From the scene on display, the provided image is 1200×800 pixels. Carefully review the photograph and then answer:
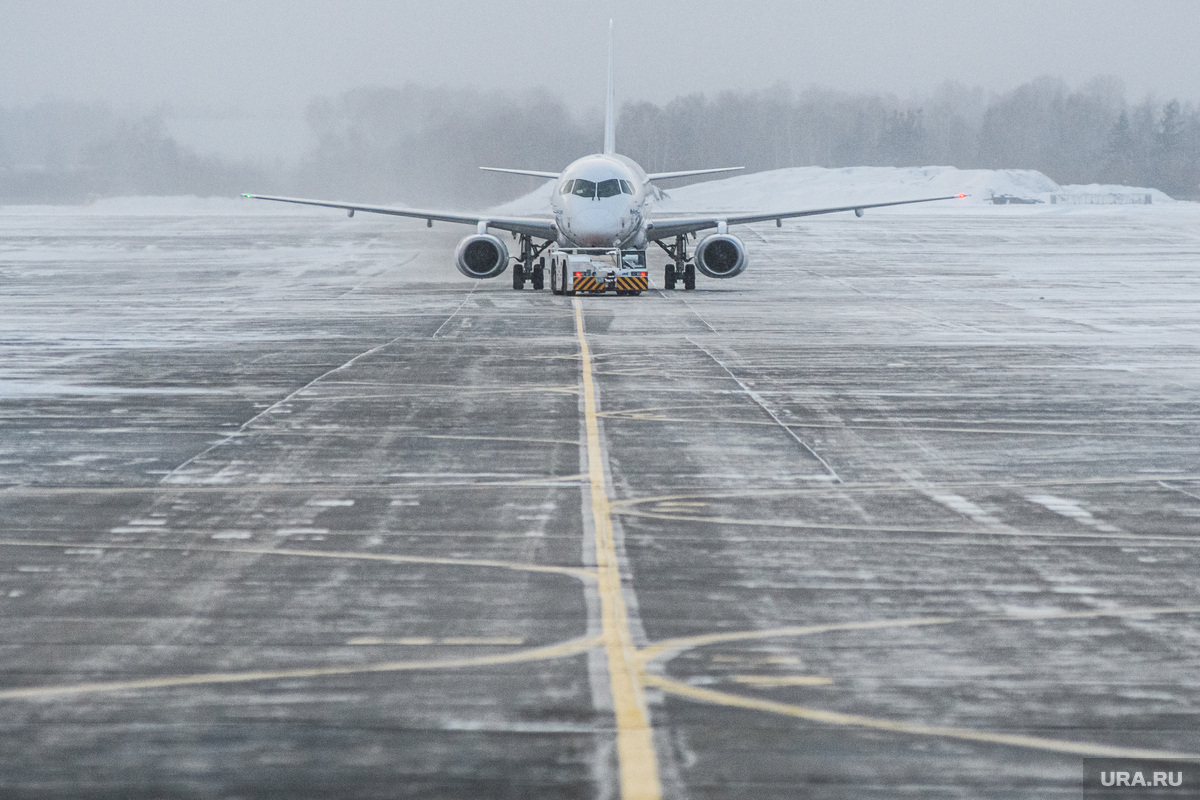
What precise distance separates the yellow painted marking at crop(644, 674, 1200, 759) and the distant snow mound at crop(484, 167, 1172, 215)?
12464cm

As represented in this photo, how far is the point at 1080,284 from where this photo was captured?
46.1 meters

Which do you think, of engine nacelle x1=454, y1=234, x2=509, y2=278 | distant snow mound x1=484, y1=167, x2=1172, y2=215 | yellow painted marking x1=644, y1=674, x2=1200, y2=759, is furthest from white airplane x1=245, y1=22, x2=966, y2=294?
distant snow mound x1=484, y1=167, x2=1172, y2=215

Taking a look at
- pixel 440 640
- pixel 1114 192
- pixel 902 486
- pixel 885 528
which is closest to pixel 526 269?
pixel 902 486

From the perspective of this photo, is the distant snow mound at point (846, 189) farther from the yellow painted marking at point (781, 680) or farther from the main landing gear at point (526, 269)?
the yellow painted marking at point (781, 680)

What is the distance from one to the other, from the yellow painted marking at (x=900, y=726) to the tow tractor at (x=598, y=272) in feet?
111

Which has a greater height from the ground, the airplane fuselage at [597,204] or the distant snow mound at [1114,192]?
the distant snow mound at [1114,192]

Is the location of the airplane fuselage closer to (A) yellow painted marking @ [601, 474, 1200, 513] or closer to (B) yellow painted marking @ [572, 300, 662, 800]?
(A) yellow painted marking @ [601, 474, 1200, 513]

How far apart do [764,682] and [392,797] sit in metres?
2.39

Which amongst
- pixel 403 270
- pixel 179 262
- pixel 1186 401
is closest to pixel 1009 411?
pixel 1186 401

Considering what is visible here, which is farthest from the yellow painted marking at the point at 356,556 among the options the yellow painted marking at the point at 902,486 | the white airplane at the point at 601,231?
the white airplane at the point at 601,231

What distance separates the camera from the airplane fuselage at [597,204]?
4072 centimetres

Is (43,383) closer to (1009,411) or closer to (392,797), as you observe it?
(1009,411)

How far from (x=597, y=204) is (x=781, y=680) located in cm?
3367

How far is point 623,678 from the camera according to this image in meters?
7.83
